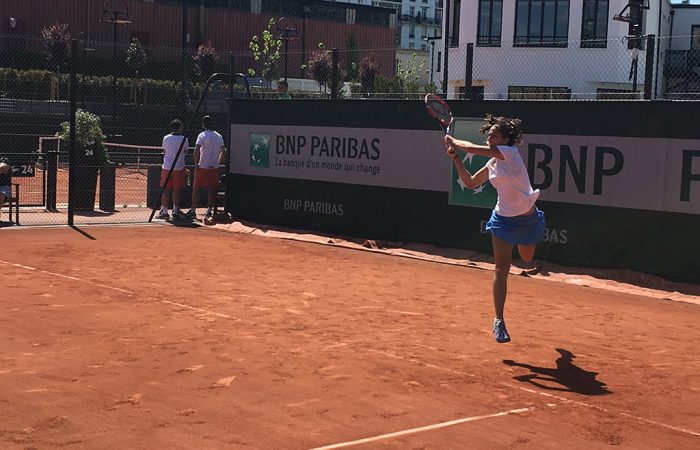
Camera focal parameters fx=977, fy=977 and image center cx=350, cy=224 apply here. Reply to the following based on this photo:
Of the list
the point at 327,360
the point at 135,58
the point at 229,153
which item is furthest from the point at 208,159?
the point at 135,58

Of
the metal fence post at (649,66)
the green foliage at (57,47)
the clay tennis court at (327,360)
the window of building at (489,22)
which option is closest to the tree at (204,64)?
the green foliage at (57,47)

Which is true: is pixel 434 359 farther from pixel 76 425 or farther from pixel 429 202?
pixel 429 202

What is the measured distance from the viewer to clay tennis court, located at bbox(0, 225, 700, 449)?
18.4ft

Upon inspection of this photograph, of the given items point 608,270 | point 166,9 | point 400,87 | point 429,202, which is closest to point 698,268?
point 608,270

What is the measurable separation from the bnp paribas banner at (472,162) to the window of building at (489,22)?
952 inches

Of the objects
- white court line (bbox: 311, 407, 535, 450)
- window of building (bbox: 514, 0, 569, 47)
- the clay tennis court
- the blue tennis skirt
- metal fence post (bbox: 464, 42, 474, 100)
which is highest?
window of building (bbox: 514, 0, 569, 47)

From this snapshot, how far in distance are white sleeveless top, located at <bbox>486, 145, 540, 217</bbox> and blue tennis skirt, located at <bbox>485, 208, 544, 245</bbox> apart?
0.05m

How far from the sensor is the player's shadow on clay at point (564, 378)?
22.2 ft

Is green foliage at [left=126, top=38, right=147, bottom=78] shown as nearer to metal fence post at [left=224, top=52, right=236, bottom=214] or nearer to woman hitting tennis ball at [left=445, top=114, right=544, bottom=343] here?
metal fence post at [left=224, top=52, right=236, bottom=214]

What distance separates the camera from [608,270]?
12812 mm

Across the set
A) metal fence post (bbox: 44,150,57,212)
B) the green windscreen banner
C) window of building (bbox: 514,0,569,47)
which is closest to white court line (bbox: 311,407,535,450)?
the green windscreen banner

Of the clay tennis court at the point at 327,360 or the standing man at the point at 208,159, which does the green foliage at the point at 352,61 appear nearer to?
the standing man at the point at 208,159

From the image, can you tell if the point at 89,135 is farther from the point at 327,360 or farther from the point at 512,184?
the point at 327,360

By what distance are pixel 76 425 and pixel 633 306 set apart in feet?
23.4
